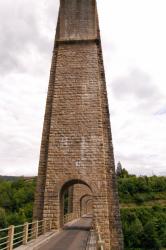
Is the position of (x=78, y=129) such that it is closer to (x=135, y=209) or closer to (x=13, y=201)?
(x=135, y=209)

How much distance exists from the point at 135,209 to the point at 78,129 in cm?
4065

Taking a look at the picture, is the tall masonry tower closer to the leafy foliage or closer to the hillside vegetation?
the hillside vegetation

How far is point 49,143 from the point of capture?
15.1 metres

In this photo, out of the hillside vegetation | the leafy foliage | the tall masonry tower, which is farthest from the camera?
the leafy foliage

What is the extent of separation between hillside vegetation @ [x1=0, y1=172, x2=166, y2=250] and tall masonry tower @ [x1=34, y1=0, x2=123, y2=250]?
1774 centimetres

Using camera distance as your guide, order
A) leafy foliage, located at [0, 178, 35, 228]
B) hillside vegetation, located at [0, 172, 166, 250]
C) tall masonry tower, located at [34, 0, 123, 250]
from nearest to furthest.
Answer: tall masonry tower, located at [34, 0, 123, 250] → hillside vegetation, located at [0, 172, 166, 250] → leafy foliage, located at [0, 178, 35, 228]

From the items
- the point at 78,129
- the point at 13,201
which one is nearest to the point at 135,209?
the point at 13,201

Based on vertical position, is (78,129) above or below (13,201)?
below

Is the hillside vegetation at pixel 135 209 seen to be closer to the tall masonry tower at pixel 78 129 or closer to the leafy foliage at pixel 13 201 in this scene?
the leafy foliage at pixel 13 201

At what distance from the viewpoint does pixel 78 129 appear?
1511cm

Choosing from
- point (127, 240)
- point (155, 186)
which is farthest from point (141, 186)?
point (127, 240)

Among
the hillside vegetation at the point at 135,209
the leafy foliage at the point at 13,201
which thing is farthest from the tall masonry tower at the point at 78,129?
the leafy foliage at the point at 13,201

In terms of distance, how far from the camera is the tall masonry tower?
46.6 ft

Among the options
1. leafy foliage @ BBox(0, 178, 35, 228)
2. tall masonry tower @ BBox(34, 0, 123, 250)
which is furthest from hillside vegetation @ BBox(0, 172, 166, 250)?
tall masonry tower @ BBox(34, 0, 123, 250)
